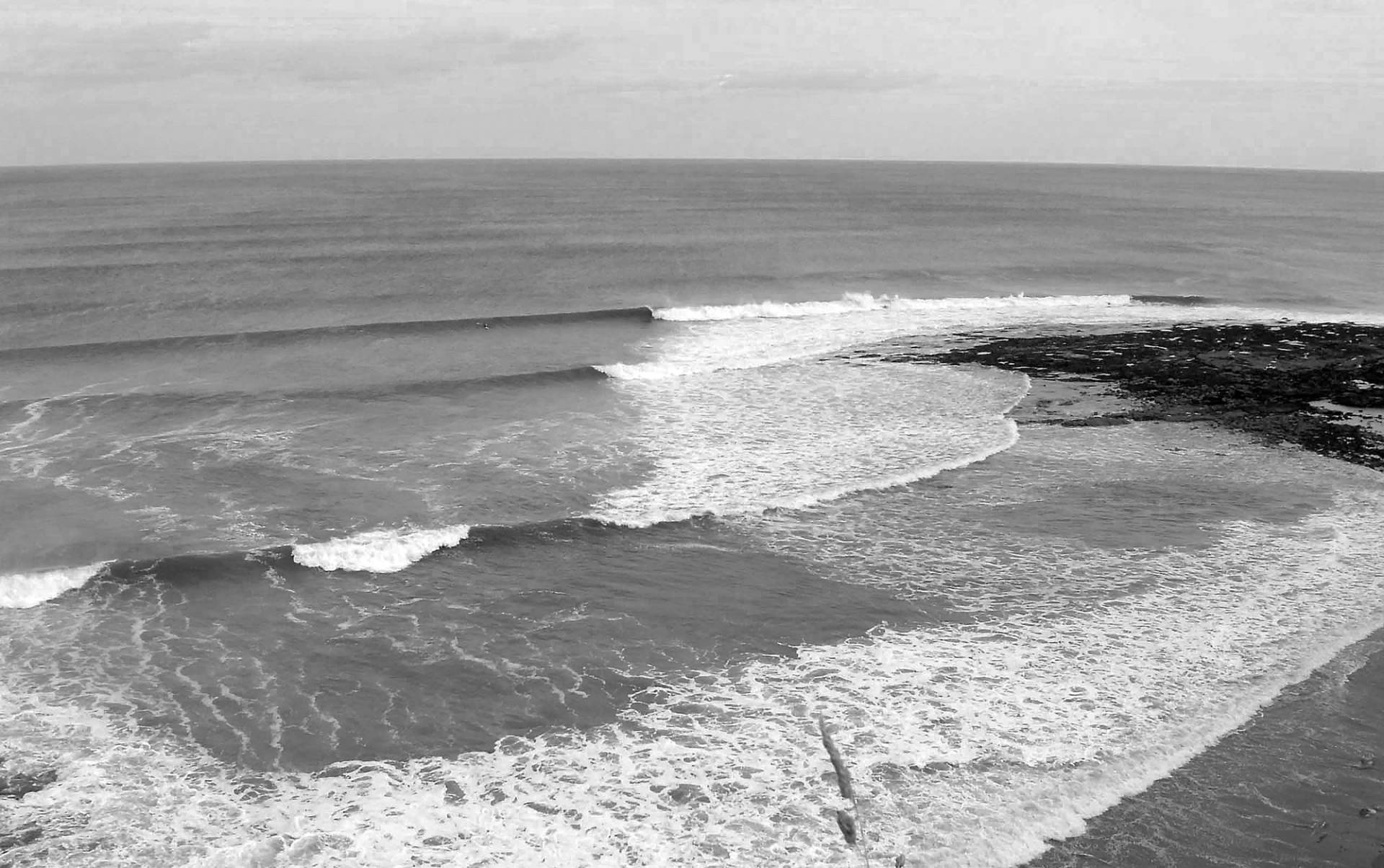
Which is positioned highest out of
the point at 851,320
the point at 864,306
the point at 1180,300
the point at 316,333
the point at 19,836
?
the point at 1180,300

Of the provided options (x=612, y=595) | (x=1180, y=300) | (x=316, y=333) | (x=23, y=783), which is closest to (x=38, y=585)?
(x=23, y=783)

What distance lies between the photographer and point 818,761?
35.4ft

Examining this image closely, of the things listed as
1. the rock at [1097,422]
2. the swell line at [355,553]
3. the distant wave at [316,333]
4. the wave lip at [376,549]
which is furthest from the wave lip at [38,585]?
the rock at [1097,422]

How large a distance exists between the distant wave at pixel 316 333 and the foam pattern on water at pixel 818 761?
2315cm

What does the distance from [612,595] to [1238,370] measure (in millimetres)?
22516

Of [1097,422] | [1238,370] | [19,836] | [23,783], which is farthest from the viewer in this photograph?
[1238,370]

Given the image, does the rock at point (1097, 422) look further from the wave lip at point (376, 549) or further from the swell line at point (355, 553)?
Result: the wave lip at point (376, 549)

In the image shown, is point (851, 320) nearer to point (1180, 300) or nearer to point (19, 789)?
point (1180, 300)

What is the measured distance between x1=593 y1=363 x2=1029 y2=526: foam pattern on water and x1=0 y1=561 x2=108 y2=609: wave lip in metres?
7.99

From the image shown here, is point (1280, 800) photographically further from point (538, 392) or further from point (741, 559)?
point (538, 392)

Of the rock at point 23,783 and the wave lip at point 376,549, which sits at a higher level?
the wave lip at point 376,549

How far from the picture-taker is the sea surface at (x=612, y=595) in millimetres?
10133

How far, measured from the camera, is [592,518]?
1769 centimetres

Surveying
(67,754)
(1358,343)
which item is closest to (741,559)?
(67,754)
